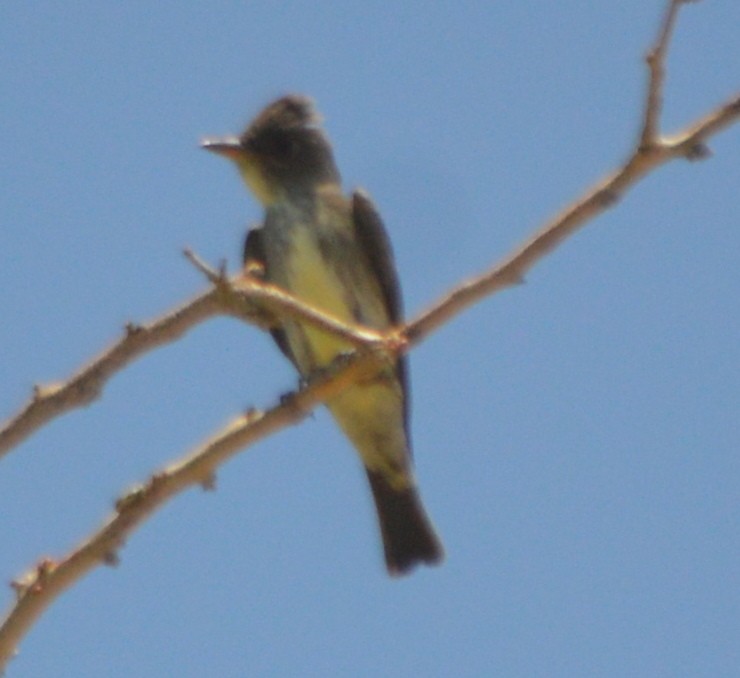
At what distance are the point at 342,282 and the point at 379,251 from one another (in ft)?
0.94

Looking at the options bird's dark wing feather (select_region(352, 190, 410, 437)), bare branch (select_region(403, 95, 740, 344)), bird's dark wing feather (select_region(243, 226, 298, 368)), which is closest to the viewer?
bare branch (select_region(403, 95, 740, 344))

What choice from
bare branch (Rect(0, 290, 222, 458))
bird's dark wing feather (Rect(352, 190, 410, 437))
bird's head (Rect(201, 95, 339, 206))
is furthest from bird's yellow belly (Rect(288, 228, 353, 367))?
bare branch (Rect(0, 290, 222, 458))

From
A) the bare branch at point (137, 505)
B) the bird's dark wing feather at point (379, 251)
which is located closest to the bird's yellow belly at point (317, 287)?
the bird's dark wing feather at point (379, 251)

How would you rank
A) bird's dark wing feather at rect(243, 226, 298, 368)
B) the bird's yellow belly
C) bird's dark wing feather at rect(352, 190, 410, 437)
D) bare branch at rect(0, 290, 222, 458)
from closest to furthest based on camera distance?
bare branch at rect(0, 290, 222, 458) → the bird's yellow belly → bird's dark wing feather at rect(352, 190, 410, 437) → bird's dark wing feather at rect(243, 226, 298, 368)

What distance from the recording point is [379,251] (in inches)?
253

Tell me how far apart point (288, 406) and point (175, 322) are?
0.83 meters

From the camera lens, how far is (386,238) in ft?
21.3

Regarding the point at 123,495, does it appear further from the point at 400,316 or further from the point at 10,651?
the point at 400,316

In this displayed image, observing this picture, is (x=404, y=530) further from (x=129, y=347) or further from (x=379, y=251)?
(x=129, y=347)

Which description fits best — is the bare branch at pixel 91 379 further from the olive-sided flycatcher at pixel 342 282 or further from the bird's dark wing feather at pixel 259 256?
the bird's dark wing feather at pixel 259 256

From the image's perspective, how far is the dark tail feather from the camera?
6.57 metres

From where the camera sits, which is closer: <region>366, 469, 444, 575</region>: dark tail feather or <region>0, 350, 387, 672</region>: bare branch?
<region>0, 350, 387, 672</region>: bare branch

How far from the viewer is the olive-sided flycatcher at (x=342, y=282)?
623 cm

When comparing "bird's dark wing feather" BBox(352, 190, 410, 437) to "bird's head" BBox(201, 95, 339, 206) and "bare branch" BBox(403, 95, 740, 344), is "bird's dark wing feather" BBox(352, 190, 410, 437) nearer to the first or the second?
"bird's head" BBox(201, 95, 339, 206)
